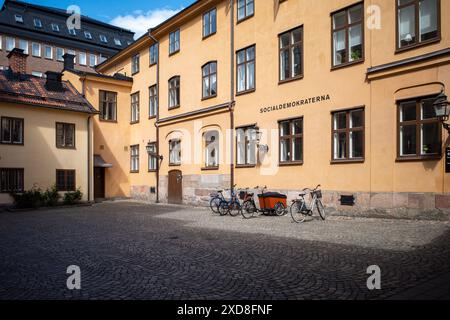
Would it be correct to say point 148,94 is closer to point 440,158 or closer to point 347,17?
point 347,17

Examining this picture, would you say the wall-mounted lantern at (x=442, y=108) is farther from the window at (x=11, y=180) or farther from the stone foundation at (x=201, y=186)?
the window at (x=11, y=180)

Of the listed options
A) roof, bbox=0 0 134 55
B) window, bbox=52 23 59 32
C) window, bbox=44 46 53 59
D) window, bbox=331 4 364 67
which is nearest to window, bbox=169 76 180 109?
window, bbox=331 4 364 67

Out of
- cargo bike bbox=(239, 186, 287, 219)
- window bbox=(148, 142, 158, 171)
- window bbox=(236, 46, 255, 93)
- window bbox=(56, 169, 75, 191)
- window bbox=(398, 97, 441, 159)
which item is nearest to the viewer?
window bbox=(398, 97, 441, 159)

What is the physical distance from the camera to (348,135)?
48.9ft

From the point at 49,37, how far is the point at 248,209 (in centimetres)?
4973

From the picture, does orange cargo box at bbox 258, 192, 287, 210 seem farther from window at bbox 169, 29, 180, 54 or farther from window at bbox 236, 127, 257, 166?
window at bbox 169, 29, 180, 54

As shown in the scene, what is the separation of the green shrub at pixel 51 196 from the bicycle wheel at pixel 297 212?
15395 mm

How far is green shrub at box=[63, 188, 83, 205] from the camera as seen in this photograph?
24.0 metres

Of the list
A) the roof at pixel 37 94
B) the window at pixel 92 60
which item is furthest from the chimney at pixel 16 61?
the window at pixel 92 60

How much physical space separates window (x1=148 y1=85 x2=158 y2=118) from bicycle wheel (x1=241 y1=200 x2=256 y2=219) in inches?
495

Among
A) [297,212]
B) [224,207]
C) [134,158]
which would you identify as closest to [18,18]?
[134,158]

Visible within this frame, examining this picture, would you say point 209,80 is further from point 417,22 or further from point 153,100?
point 417,22

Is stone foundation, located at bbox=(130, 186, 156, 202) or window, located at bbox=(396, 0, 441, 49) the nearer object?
window, located at bbox=(396, 0, 441, 49)

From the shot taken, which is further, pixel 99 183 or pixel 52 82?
pixel 99 183
